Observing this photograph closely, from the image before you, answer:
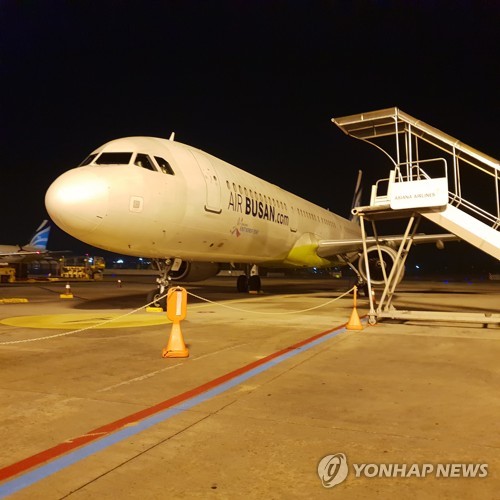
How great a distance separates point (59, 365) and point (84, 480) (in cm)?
339

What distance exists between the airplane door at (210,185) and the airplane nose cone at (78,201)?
2.99 meters

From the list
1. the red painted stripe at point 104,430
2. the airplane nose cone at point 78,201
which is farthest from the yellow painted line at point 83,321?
the red painted stripe at point 104,430

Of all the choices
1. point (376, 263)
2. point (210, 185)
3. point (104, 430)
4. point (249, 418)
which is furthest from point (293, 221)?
point (104, 430)

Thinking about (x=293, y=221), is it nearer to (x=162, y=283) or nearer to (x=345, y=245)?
(x=345, y=245)

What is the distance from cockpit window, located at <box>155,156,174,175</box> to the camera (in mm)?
10906

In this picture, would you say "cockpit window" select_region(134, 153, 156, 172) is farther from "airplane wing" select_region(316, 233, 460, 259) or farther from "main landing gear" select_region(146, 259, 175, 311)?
"airplane wing" select_region(316, 233, 460, 259)

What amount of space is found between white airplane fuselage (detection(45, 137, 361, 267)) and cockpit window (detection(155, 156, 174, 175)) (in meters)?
0.07

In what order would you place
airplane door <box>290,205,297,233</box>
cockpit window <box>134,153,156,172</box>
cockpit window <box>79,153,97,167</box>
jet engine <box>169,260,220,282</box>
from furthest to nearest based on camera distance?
1. airplane door <box>290,205,297,233</box>
2. jet engine <box>169,260,220,282</box>
3. cockpit window <box>79,153,97,167</box>
4. cockpit window <box>134,153,156,172</box>

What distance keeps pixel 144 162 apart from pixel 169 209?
1.19 metres

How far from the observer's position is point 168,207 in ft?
34.9

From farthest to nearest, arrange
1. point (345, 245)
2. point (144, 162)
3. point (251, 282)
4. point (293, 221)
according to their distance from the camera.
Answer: point (251, 282)
point (345, 245)
point (293, 221)
point (144, 162)

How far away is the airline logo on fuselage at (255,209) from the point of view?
13.1m

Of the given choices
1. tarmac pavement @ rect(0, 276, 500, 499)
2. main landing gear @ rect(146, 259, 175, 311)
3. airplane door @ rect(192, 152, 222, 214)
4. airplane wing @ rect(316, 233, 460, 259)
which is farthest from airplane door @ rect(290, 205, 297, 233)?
tarmac pavement @ rect(0, 276, 500, 499)

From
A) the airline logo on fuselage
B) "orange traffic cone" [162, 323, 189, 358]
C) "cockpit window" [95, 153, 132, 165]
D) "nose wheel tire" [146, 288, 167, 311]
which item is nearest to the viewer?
"orange traffic cone" [162, 323, 189, 358]
